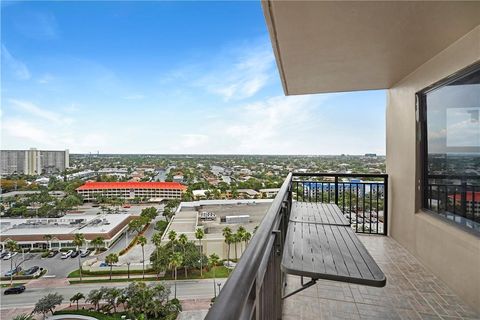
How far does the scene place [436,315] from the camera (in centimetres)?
210

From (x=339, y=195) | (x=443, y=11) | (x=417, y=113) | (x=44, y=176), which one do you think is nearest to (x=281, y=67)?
(x=443, y=11)

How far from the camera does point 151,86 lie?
1067 inches

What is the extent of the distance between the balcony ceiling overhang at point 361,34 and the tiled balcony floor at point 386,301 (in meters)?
2.38

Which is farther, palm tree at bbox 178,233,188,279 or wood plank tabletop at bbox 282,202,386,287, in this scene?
palm tree at bbox 178,233,188,279

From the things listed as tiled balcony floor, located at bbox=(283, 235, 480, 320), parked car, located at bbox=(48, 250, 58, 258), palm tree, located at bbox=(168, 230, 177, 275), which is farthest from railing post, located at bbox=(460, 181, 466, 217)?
parked car, located at bbox=(48, 250, 58, 258)

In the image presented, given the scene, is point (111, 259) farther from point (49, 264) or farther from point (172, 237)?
point (172, 237)

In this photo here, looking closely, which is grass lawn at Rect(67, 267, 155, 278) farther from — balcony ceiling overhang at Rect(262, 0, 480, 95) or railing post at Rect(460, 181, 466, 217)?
railing post at Rect(460, 181, 466, 217)

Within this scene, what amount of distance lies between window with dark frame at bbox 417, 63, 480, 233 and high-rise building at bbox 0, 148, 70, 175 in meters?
11.6

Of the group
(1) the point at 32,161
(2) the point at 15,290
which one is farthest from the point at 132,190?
(2) the point at 15,290

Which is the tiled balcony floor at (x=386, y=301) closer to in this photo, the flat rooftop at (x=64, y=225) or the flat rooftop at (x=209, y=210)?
the flat rooftop at (x=209, y=210)

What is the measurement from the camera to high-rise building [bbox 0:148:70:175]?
9141 millimetres

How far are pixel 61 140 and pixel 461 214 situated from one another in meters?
25.6

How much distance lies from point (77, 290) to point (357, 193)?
41.2 ft

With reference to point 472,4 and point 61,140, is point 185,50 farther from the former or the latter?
point 472,4
